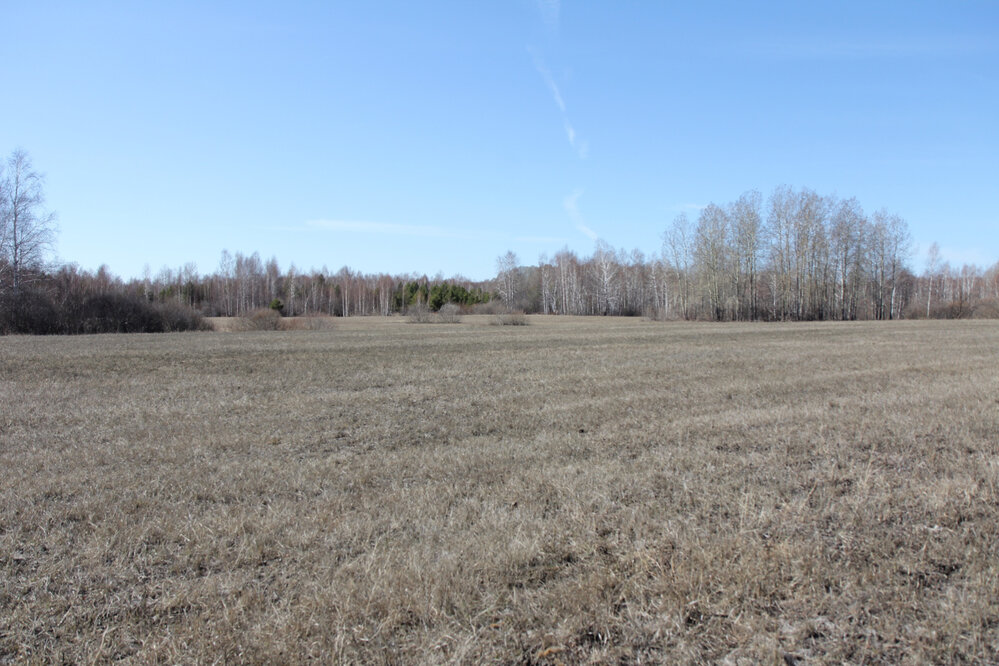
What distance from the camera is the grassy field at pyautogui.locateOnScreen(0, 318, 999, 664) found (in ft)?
9.16

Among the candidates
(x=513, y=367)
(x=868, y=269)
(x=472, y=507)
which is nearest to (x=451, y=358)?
(x=513, y=367)

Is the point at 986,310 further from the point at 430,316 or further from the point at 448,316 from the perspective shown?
the point at 430,316

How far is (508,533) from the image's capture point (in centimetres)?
Answer: 400

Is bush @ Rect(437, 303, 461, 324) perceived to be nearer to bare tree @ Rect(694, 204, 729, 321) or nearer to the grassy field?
bare tree @ Rect(694, 204, 729, 321)

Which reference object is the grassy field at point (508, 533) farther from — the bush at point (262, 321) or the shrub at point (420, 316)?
the shrub at point (420, 316)

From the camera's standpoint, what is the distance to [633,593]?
10.3 feet

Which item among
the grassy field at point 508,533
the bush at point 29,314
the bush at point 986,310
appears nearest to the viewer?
the grassy field at point 508,533

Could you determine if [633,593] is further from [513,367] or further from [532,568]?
[513,367]

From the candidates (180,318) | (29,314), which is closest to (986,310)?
(180,318)

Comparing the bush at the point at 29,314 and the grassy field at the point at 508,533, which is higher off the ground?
the bush at the point at 29,314

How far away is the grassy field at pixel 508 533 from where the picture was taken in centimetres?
279

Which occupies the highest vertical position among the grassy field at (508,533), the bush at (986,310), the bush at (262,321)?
the bush at (986,310)

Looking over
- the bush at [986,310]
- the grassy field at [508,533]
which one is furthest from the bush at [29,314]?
the bush at [986,310]

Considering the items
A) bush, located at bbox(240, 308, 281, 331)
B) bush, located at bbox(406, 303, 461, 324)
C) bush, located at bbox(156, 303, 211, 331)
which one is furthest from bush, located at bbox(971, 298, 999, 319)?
bush, located at bbox(156, 303, 211, 331)
